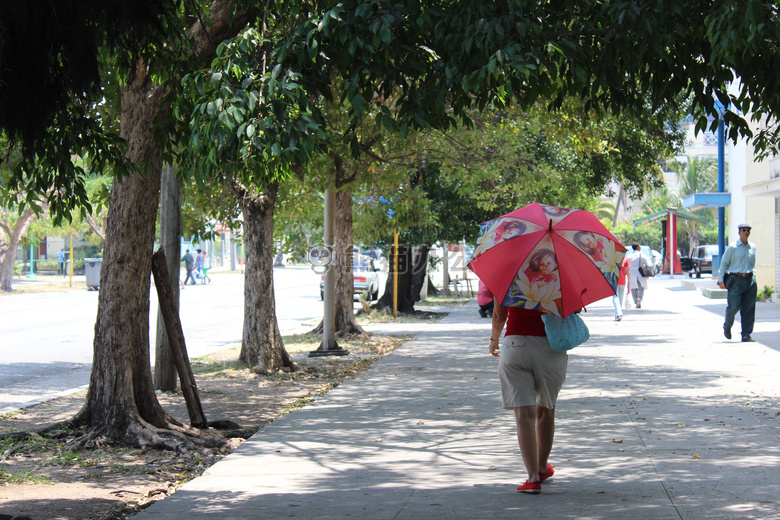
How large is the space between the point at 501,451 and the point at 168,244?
4.94 meters

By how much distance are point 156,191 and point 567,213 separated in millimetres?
3913

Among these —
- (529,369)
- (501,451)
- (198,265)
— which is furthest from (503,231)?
(198,265)

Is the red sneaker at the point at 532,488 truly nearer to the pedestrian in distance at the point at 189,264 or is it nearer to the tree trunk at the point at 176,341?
the tree trunk at the point at 176,341

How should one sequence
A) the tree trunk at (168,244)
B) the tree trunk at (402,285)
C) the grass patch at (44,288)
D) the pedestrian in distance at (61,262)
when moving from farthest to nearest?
1. the pedestrian in distance at (61,262)
2. the grass patch at (44,288)
3. the tree trunk at (402,285)
4. the tree trunk at (168,244)

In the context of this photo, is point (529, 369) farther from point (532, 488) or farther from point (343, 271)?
point (343, 271)

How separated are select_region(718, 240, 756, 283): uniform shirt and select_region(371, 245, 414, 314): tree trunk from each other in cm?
1027

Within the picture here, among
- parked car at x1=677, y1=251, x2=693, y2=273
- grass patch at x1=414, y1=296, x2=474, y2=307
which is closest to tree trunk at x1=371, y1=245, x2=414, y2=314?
grass patch at x1=414, y1=296, x2=474, y2=307

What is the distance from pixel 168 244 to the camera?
974 cm

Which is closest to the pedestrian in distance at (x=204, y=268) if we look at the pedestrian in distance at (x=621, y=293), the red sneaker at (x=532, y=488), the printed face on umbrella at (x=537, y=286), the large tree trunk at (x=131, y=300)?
the pedestrian in distance at (x=621, y=293)

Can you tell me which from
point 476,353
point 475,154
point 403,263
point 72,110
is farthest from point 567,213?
point 403,263

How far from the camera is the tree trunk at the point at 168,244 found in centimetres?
976

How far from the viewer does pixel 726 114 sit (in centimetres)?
596

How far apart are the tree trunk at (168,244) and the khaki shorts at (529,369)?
542 cm

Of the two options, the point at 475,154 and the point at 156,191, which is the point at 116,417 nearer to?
the point at 156,191
